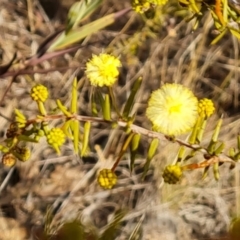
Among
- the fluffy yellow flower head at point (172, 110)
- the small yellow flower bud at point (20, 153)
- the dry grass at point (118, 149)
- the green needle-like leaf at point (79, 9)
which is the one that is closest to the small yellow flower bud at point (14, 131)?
the small yellow flower bud at point (20, 153)

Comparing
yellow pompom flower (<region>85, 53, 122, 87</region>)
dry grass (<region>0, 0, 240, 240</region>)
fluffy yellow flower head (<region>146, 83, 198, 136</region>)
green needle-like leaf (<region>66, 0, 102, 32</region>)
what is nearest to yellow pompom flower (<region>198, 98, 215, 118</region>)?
fluffy yellow flower head (<region>146, 83, 198, 136</region>)

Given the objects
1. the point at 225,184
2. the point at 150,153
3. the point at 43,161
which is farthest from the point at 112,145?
the point at 150,153

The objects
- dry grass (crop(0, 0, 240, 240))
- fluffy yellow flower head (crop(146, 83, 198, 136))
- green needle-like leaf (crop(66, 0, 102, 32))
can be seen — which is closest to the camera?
fluffy yellow flower head (crop(146, 83, 198, 136))

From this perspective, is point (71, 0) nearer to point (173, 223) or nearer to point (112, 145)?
point (112, 145)

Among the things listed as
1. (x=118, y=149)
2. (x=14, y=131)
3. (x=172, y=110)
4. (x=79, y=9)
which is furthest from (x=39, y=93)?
(x=118, y=149)

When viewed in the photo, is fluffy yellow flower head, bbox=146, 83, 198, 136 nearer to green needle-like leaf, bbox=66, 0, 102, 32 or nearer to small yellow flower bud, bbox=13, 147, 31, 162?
small yellow flower bud, bbox=13, 147, 31, 162

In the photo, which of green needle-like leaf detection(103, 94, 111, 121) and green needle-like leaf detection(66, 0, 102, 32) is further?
green needle-like leaf detection(66, 0, 102, 32)
